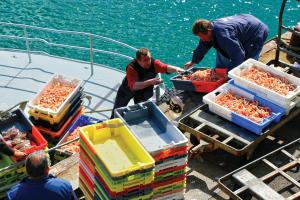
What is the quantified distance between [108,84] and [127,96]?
3.78 m

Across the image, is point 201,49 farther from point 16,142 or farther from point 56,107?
point 16,142

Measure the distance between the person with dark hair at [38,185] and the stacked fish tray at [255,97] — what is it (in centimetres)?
314

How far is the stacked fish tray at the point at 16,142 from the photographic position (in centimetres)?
748

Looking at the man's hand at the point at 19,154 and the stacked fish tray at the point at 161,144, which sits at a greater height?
the stacked fish tray at the point at 161,144

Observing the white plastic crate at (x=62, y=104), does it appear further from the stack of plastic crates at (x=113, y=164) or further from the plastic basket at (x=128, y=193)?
the plastic basket at (x=128, y=193)

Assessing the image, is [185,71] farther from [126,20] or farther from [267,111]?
[126,20]

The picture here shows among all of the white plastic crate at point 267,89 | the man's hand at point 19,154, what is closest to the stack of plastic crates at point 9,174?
the man's hand at point 19,154

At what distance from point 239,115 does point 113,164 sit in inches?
103

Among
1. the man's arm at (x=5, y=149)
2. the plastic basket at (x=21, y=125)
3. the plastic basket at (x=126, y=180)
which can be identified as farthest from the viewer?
the plastic basket at (x=21, y=125)

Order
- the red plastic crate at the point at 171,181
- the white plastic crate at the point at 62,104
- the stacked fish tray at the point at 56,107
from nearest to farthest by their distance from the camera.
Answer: the red plastic crate at the point at 171,181 < the white plastic crate at the point at 62,104 < the stacked fish tray at the point at 56,107

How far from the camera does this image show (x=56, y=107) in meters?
9.59

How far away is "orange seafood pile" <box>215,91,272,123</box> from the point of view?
7.53m

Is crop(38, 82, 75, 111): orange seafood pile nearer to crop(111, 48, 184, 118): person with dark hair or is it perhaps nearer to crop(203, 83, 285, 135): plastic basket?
crop(111, 48, 184, 118): person with dark hair

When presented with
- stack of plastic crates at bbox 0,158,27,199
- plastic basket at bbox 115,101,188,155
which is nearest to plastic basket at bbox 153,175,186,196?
plastic basket at bbox 115,101,188,155
